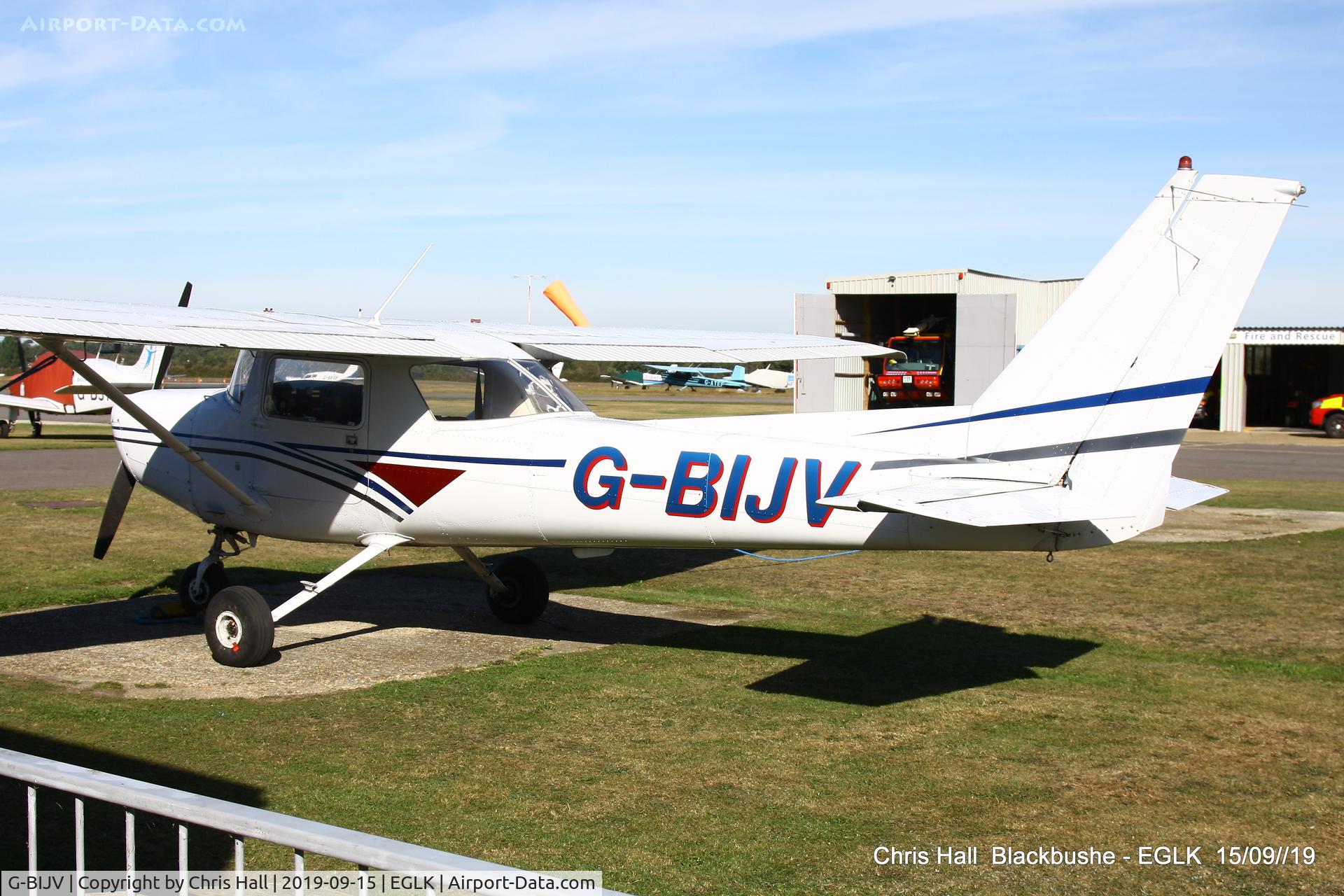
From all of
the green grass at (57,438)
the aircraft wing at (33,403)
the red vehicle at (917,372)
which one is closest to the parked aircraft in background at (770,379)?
the red vehicle at (917,372)

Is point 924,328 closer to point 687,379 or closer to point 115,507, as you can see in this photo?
point 115,507

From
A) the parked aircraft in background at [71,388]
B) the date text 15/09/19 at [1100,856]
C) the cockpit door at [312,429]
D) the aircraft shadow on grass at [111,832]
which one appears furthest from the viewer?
the parked aircraft in background at [71,388]

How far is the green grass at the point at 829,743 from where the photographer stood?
4.88m

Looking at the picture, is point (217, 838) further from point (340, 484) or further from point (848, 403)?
point (848, 403)

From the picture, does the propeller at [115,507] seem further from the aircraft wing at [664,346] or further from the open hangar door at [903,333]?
the open hangar door at [903,333]

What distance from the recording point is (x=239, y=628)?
796 centimetres

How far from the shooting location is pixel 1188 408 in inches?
253

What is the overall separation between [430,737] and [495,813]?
1.32 meters

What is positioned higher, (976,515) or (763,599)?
(976,515)

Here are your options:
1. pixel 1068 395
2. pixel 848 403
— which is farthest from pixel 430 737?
pixel 848 403

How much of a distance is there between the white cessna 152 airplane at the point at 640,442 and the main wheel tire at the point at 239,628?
17 millimetres

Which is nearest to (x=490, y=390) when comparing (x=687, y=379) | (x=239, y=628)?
(x=239, y=628)

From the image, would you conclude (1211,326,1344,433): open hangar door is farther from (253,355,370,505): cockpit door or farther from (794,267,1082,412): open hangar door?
(253,355,370,505): cockpit door

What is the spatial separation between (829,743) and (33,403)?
28.8m
